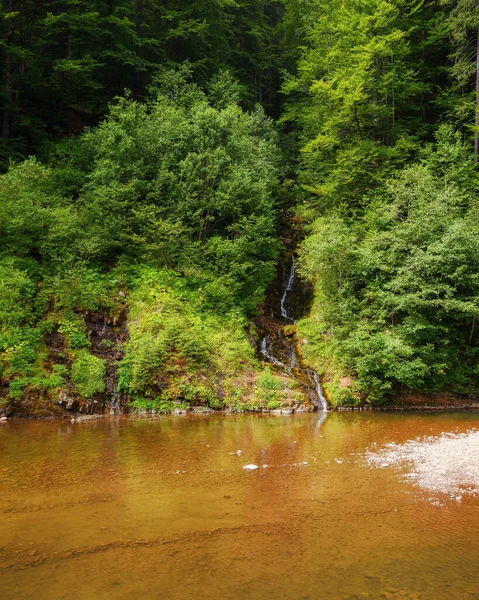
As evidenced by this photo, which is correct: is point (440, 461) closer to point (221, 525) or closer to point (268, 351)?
point (221, 525)

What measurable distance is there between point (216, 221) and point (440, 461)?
14197mm

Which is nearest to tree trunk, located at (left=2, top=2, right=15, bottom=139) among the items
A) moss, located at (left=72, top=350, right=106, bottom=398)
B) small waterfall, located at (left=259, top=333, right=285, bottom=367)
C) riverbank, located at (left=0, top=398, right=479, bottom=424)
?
moss, located at (left=72, top=350, right=106, bottom=398)

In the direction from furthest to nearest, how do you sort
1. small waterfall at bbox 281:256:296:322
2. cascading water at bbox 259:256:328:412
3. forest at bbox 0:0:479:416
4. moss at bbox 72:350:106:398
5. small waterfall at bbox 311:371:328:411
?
1. small waterfall at bbox 281:256:296:322
2. cascading water at bbox 259:256:328:412
3. small waterfall at bbox 311:371:328:411
4. forest at bbox 0:0:479:416
5. moss at bbox 72:350:106:398

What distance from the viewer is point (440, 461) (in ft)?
26.5

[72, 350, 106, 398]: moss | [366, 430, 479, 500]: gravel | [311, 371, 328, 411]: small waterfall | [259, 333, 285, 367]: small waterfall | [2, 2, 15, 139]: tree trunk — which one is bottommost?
[366, 430, 479, 500]: gravel

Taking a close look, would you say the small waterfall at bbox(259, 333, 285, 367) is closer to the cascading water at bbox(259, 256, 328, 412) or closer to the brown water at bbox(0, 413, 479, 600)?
the cascading water at bbox(259, 256, 328, 412)

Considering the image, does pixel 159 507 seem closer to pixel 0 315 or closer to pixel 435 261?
pixel 0 315

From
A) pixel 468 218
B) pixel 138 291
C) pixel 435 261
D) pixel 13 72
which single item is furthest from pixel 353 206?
pixel 13 72

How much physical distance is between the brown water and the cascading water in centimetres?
529

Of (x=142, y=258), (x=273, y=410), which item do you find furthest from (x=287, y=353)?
(x=142, y=258)

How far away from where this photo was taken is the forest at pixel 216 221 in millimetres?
14109

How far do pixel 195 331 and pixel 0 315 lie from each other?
6.50 metres

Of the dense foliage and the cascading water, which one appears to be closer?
the dense foliage

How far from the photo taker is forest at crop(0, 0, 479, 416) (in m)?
14.1
